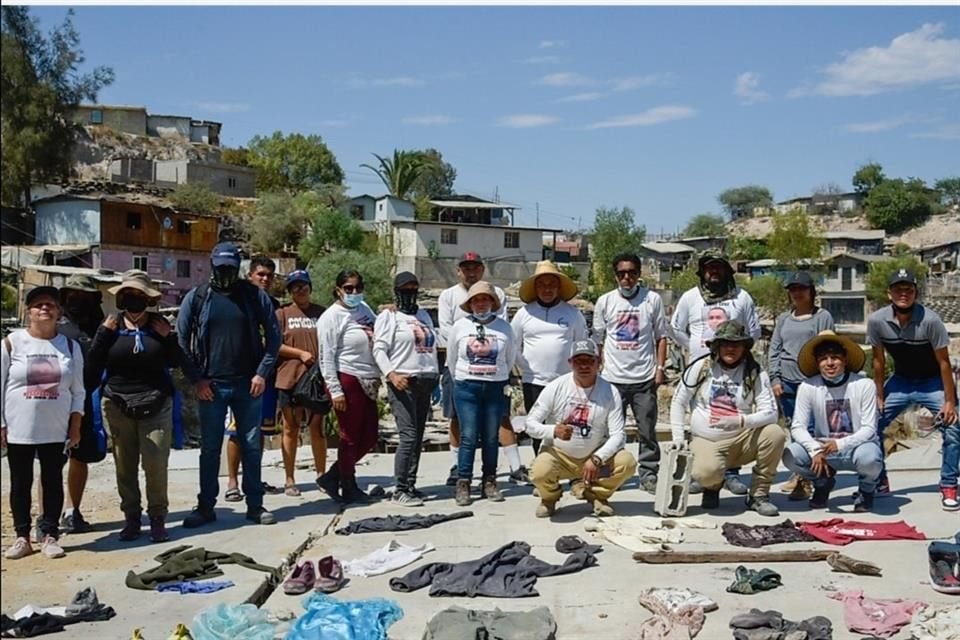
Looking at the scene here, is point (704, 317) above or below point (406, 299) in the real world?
below

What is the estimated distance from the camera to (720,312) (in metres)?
→ 7.57

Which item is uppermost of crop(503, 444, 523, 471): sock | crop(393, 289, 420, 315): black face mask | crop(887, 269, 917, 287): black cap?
crop(887, 269, 917, 287): black cap

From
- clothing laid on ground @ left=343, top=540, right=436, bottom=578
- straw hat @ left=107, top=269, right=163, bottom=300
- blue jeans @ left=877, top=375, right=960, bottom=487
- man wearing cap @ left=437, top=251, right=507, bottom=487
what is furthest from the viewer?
man wearing cap @ left=437, top=251, right=507, bottom=487

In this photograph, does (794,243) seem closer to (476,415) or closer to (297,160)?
(297,160)

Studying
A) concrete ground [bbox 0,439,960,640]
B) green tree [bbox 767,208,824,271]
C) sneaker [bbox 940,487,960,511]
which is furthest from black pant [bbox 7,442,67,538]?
green tree [bbox 767,208,824,271]

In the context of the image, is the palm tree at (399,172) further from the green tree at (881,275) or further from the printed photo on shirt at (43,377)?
the printed photo on shirt at (43,377)

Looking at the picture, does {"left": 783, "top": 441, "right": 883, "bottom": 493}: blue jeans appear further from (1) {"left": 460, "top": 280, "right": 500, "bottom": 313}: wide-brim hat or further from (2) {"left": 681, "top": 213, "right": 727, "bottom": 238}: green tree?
(2) {"left": 681, "top": 213, "right": 727, "bottom": 238}: green tree

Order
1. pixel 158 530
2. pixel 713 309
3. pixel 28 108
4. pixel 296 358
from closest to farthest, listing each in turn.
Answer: pixel 28 108, pixel 158 530, pixel 713 309, pixel 296 358

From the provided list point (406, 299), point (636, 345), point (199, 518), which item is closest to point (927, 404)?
point (636, 345)

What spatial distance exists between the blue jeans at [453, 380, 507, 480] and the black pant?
2.92m

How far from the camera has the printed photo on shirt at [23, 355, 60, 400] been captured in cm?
575

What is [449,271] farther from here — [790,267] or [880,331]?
[880,331]

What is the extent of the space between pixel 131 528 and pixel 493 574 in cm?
273

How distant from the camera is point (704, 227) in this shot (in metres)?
88.6
